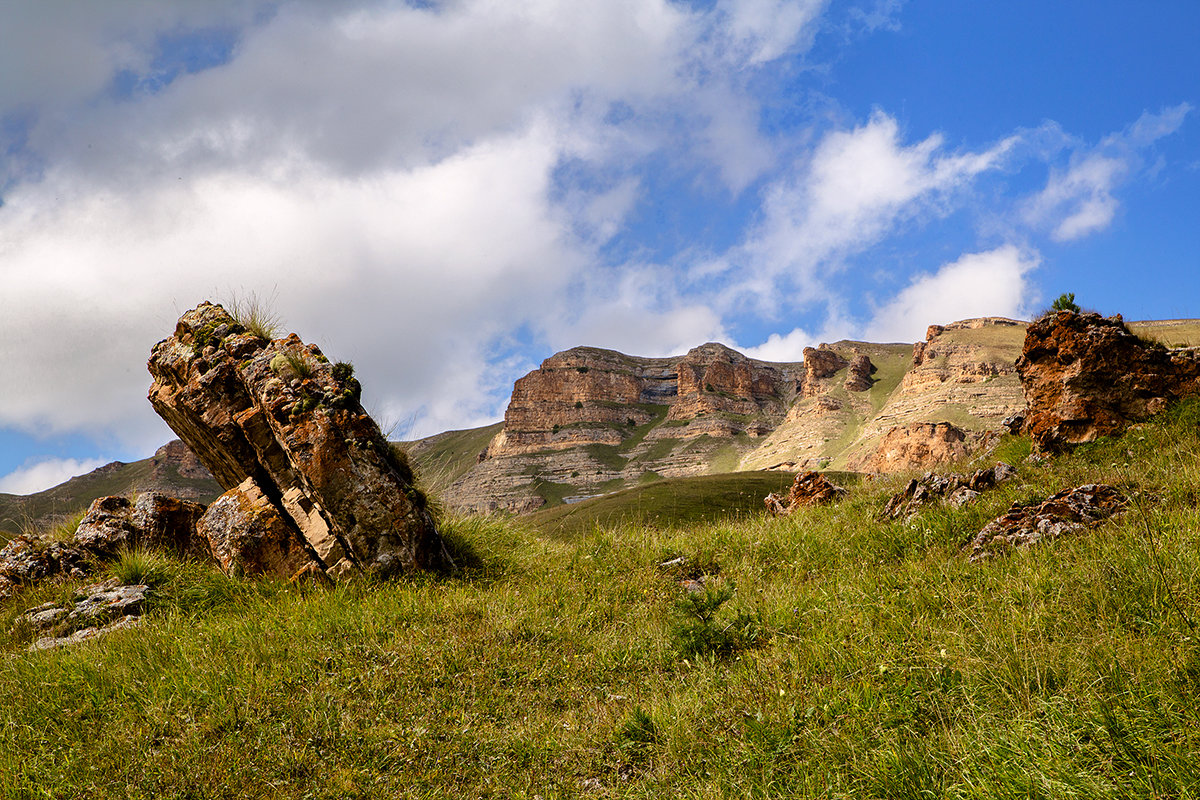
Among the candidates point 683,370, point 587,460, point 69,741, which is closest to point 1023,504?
point 69,741

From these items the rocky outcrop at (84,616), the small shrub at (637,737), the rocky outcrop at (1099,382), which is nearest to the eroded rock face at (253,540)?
the rocky outcrop at (84,616)

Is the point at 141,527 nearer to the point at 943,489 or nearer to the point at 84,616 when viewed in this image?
the point at 84,616

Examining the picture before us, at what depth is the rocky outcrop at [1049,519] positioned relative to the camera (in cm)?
608

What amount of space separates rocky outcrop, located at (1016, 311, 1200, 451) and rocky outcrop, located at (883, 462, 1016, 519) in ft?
12.1

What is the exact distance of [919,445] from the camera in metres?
76.6

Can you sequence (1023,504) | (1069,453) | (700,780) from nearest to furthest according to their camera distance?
1. (700,780)
2. (1023,504)
3. (1069,453)

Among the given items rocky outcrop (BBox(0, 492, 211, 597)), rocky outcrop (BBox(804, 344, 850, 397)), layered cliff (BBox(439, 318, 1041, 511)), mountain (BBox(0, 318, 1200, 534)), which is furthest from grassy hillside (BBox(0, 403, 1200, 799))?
rocky outcrop (BBox(804, 344, 850, 397))

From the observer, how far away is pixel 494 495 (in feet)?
436

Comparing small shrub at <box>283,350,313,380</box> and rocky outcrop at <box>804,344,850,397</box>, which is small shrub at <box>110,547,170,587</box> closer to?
small shrub at <box>283,350,313,380</box>

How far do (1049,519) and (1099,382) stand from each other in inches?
294

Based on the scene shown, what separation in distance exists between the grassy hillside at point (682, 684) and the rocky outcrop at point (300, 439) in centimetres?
83

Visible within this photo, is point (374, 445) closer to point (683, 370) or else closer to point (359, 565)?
point (359, 565)

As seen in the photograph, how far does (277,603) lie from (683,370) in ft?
591

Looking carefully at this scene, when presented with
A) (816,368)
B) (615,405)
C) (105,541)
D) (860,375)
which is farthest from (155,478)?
(105,541)
